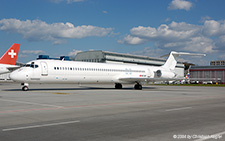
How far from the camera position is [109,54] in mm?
84125

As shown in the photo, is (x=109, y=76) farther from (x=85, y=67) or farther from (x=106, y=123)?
(x=106, y=123)

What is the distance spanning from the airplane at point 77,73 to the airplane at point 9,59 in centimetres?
1904

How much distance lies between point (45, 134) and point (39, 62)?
20.6m

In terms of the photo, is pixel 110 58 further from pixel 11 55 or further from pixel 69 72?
pixel 69 72

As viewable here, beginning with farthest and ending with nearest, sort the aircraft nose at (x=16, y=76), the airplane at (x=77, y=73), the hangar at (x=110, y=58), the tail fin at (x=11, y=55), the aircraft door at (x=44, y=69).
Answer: the hangar at (x=110, y=58) → the tail fin at (x=11, y=55) → the aircraft door at (x=44, y=69) → the airplane at (x=77, y=73) → the aircraft nose at (x=16, y=76)

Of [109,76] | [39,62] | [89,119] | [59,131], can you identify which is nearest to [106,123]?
[89,119]

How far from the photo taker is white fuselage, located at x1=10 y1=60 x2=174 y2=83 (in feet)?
82.6

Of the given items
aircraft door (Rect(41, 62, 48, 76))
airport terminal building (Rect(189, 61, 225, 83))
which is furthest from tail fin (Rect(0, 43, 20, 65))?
airport terminal building (Rect(189, 61, 225, 83))

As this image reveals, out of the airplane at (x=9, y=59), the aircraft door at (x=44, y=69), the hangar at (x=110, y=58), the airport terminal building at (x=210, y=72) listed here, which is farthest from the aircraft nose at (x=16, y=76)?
the airport terminal building at (x=210, y=72)

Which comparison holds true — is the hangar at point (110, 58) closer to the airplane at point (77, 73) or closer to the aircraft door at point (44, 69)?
the airplane at point (77, 73)

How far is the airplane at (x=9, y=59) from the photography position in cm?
4272

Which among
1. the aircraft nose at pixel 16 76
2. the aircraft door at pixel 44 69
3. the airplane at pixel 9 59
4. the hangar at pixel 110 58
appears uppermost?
the hangar at pixel 110 58

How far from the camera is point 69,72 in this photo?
2780 cm

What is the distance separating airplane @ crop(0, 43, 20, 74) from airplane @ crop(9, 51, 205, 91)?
19.0 meters
